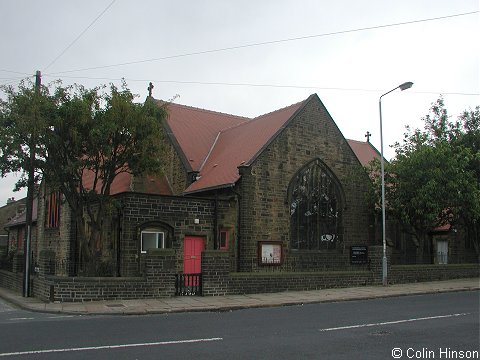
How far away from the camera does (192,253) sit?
2303 centimetres

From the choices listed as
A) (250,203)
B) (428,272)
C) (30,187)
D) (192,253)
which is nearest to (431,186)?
(428,272)

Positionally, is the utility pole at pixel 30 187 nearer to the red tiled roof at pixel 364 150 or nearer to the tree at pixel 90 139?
the tree at pixel 90 139

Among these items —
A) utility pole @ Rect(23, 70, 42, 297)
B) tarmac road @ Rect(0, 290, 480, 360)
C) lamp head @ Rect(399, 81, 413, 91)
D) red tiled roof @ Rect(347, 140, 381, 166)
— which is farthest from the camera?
red tiled roof @ Rect(347, 140, 381, 166)

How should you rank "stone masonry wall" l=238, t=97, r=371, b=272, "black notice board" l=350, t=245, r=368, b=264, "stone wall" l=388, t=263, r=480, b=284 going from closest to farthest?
"stone masonry wall" l=238, t=97, r=371, b=272 → "stone wall" l=388, t=263, r=480, b=284 → "black notice board" l=350, t=245, r=368, b=264

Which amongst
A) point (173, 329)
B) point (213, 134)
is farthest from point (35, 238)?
point (173, 329)

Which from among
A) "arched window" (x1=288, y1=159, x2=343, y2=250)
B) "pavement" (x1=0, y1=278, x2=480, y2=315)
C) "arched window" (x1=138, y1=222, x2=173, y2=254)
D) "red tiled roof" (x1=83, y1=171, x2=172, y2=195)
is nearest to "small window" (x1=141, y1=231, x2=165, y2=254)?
"arched window" (x1=138, y1=222, x2=173, y2=254)

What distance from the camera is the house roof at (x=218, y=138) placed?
81.2ft

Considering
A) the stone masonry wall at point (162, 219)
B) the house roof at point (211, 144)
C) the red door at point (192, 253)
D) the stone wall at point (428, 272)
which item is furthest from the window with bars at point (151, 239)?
the stone wall at point (428, 272)

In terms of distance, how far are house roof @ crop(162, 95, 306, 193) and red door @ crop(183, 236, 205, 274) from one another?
98.8 inches

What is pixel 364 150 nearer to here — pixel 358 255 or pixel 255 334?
pixel 358 255

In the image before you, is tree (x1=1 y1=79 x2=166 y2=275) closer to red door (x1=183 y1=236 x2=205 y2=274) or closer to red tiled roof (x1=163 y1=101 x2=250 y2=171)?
red door (x1=183 y1=236 x2=205 y2=274)

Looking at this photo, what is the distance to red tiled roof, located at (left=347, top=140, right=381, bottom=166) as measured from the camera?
3675 cm

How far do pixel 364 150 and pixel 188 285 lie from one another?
23.2 m

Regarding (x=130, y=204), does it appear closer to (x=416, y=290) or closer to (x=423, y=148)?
(x=416, y=290)
